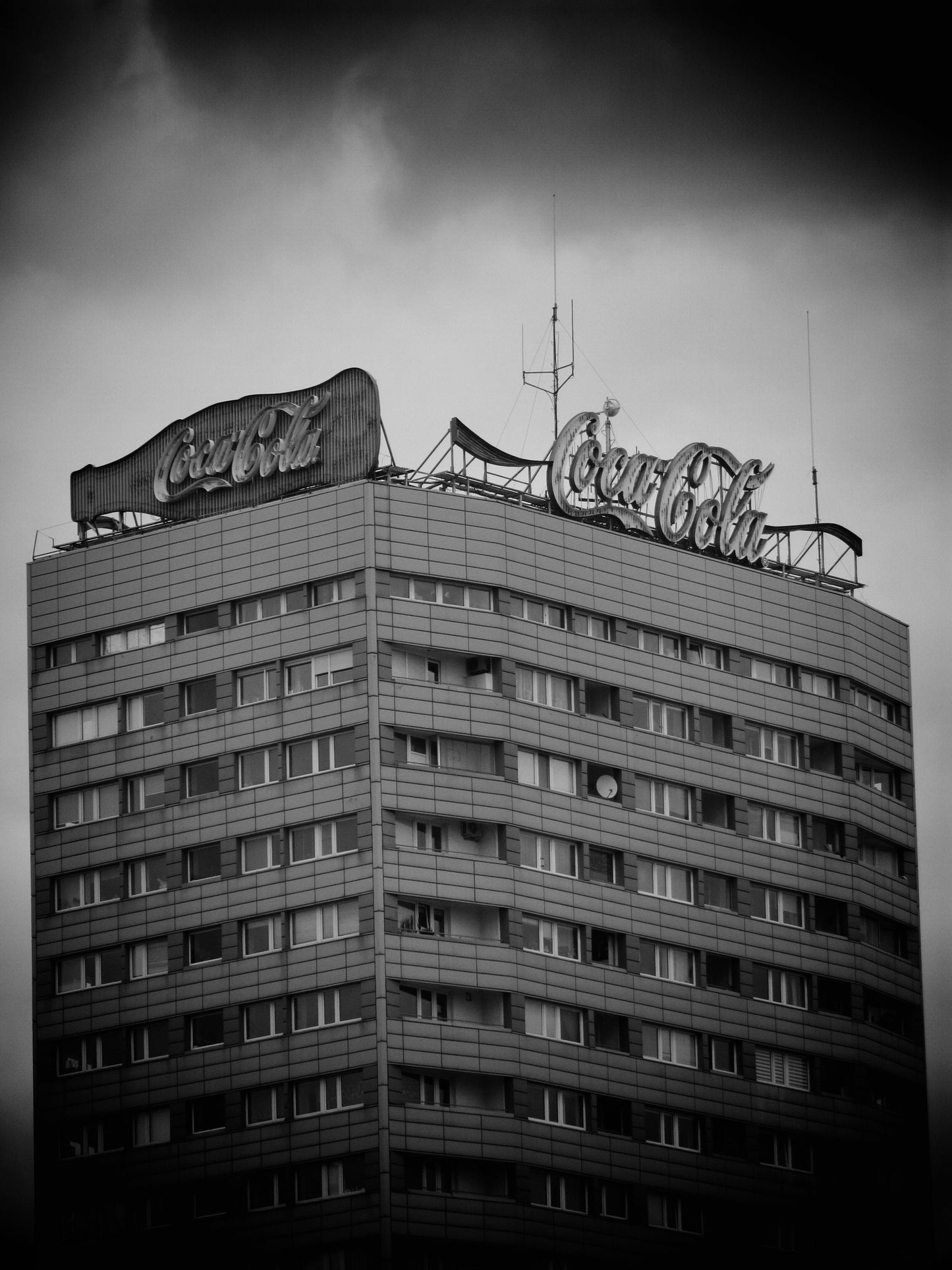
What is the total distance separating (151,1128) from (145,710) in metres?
20.4

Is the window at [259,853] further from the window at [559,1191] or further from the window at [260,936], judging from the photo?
the window at [559,1191]

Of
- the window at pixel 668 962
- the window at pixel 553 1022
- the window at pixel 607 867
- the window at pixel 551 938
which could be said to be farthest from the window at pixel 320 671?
the window at pixel 668 962

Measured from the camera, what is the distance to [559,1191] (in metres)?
168

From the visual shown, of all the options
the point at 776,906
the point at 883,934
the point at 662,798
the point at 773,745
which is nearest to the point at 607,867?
the point at 662,798

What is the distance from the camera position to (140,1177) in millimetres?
170250

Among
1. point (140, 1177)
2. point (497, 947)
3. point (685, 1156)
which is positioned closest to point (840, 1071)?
point (685, 1156)

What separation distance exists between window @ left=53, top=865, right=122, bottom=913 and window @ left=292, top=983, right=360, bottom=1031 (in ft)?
42.4

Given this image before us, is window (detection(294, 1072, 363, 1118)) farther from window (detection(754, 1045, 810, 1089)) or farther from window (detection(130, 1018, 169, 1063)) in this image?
window (detection(754, 1045, 810, 1089))

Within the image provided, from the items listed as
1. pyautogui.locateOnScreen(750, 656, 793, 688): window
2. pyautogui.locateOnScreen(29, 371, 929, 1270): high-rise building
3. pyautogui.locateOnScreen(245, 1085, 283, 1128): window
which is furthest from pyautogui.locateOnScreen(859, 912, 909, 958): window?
pyautogui.locateOnScreen(245, 1085, 283, 1128): window

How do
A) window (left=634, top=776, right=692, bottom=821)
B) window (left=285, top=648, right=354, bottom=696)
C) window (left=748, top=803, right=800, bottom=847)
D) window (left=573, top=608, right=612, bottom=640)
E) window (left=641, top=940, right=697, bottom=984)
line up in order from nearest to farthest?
1. window (left=285, top=648, right=354, bottom=696)
2. window (left=641, top=940, right=697, bottom=984)
3. window (left=573, top=608, right=612, bottom=640)
4. window (left=634, top=776, right=692, bottom=821)
5. window (left=748, top=803, right=800, bottom=847)

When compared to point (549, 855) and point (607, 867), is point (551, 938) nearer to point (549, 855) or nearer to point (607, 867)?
point (549, 855)

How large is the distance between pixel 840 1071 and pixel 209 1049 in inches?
1344

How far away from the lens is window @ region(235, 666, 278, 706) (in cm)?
17188

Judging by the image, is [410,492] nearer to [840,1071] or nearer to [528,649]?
[528,649]
